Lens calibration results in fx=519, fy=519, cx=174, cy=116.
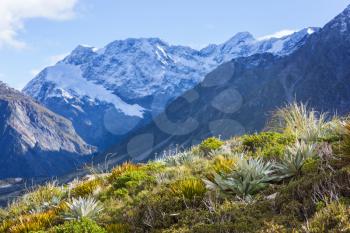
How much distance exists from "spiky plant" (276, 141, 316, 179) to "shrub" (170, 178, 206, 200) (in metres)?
1.46

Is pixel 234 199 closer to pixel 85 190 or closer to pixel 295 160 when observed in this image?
pixel 295 160

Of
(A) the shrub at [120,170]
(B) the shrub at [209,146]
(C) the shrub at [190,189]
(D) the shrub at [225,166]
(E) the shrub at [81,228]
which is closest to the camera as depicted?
(E) the shrub at [81,228]

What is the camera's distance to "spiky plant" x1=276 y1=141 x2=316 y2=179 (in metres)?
9.19

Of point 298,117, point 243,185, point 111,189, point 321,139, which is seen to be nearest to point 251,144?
point 298,117

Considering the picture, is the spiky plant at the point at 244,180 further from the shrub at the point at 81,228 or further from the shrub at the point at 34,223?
the shrub at the point at 34,223

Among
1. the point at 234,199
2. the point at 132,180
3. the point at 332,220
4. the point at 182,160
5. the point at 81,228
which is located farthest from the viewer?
the point at 182,160

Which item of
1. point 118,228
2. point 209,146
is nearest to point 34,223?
point 118,228

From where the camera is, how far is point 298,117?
45.9ft

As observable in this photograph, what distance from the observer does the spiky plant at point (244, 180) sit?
29.1 ft

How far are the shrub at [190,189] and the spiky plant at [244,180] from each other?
235 mm

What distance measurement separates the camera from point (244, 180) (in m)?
8.97

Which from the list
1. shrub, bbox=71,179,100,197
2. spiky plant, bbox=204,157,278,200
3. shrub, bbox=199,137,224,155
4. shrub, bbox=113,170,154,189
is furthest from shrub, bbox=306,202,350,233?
shrub, bbox=199,137,224,155

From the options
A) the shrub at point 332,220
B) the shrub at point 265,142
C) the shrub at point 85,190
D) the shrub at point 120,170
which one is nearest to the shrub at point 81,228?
the shrub at point 332,220

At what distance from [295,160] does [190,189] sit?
196 centimetres
